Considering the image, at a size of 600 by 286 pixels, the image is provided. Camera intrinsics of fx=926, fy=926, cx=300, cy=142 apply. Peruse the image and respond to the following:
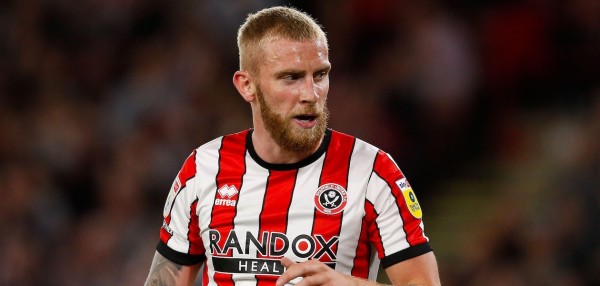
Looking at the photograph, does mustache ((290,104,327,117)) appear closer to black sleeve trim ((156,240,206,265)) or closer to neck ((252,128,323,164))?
neck ((252,128,323,164))

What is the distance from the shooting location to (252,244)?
317 centimetres

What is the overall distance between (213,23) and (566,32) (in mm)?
2568

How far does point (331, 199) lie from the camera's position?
3164mm

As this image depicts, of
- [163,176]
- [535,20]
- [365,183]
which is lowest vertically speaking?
[163,176]

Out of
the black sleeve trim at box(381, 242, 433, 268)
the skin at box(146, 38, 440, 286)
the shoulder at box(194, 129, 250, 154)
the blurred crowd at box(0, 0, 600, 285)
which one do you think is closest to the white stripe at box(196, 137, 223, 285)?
the shoulder at box(194, 129, 250, 154)

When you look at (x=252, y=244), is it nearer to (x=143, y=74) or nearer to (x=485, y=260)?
(x=485, y=260)

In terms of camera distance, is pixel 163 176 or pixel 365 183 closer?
pixel 365 183

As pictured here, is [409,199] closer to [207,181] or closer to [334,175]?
[334,175]

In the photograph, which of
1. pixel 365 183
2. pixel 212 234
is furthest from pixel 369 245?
pixel 212 234

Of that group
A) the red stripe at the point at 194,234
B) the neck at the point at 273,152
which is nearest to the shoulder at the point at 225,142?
the neck at the point at 273,152

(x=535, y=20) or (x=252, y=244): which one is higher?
(x=535, y=20)

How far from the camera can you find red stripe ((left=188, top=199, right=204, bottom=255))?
3334mm

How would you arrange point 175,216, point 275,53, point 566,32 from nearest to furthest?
point 275,53 < point 175,216 < point 566,32

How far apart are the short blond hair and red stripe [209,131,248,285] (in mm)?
317
